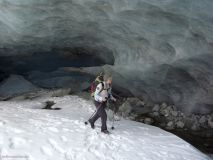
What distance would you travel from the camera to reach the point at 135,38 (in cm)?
1189

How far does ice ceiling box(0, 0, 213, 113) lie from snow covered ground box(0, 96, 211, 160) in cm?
277

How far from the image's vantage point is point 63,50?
16.0 m

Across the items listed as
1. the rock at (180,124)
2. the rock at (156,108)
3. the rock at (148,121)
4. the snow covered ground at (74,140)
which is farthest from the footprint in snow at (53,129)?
the rock at (156,108)

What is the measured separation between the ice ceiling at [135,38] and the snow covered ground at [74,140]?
277cm

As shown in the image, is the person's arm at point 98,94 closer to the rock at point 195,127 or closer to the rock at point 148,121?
the rock at point 148,121

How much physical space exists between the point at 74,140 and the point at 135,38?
205 inches

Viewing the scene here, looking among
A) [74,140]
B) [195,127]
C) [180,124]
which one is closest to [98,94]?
[74,140]

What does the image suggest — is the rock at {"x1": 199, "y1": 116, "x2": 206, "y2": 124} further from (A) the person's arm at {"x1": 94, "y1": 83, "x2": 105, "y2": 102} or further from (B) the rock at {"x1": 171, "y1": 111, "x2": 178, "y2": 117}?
(A) the person's arm at {"x1": 94, "y1": 83, "x2": 105, "y2": 102}

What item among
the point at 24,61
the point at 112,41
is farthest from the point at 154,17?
the point at 24,61

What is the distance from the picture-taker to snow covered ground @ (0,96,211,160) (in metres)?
7.11

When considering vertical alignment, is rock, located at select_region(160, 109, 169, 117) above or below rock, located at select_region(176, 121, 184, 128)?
above

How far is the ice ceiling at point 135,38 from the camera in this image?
390 inches

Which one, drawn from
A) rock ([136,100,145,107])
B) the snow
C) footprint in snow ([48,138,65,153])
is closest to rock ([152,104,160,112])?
rock ([136,100,145,107])

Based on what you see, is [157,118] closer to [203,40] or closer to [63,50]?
[203,40]
